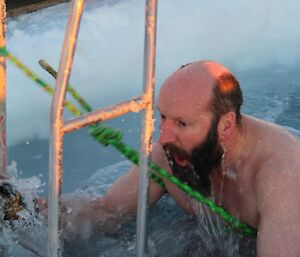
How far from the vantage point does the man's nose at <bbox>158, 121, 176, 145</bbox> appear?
1838 mm

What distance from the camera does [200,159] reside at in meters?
1.94

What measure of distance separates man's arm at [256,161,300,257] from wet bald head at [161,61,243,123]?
9.4 inches

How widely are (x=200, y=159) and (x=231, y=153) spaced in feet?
0.54

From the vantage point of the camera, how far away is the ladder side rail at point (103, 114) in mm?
1285

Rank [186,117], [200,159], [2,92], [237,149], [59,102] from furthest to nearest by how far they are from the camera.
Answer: [237,149], [200,159], [186,117], [2,92], [59,102]

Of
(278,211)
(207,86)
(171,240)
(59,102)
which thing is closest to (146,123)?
(59,102)

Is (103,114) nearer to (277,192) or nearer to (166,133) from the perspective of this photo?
(166,133)

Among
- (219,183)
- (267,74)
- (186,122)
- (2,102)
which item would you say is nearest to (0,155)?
(2,102)

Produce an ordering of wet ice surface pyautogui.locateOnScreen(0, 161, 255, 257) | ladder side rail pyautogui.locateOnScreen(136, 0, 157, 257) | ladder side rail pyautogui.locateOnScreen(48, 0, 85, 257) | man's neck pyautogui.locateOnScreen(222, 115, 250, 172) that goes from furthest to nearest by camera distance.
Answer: wet ice surface pyautogui.locateOnScreen(0, 161, 255, 257), man's neck pyautogui.locateOnScreen(222, 115, 250, 172), ladder side rail pyautogui.locateOnScreen(136, 0, 157, 257), ladder side rail pyautogui.locateOnScreen(48, 0, 85, 257)

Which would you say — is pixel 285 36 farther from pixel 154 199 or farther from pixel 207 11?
pixel 154 199

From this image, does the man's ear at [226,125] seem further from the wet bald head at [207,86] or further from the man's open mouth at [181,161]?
the man's open mouth at [181,161]

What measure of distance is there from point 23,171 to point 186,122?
73.1 inches

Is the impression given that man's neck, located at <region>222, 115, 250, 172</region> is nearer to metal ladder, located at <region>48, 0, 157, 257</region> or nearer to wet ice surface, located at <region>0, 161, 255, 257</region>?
wet ice surface, located at <region>0, 161, 255, 257</region>

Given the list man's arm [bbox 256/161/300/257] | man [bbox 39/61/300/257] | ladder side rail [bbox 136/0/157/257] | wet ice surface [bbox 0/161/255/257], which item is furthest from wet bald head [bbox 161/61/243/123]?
wet ice surface [bbox 0/161/255/257]
